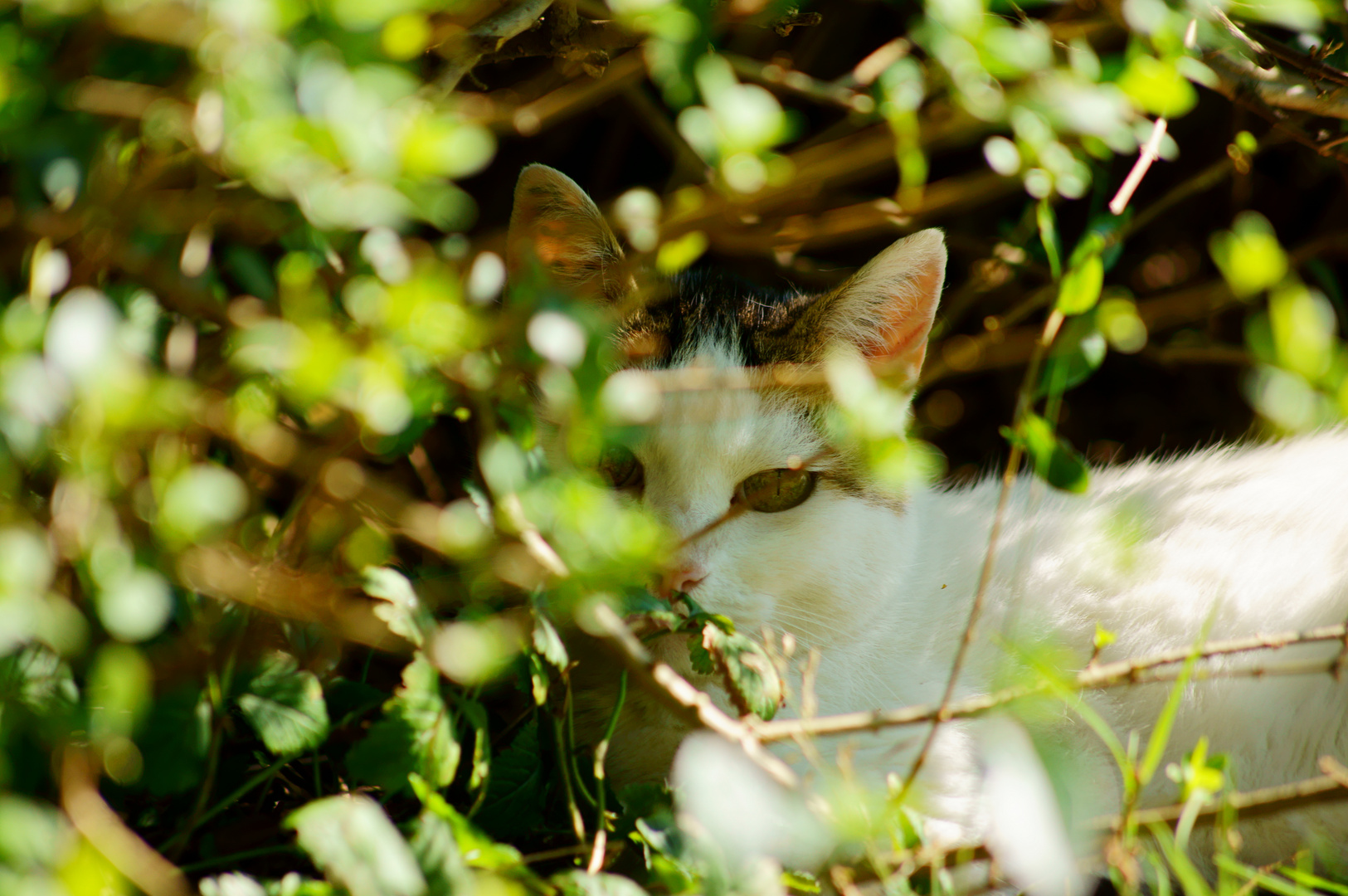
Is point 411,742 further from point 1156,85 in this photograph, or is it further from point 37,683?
point 1156,85

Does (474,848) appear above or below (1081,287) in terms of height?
below

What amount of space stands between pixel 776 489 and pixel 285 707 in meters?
0.77

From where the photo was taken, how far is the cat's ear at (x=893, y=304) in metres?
1.45

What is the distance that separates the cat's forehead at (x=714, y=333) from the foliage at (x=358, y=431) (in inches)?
7.9

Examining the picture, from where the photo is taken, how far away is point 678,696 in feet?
3.20

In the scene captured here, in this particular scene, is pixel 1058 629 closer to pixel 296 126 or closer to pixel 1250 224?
pixel 1250 224

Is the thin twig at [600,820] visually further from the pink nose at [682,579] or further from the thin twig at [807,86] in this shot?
the thin twig at [807,86]

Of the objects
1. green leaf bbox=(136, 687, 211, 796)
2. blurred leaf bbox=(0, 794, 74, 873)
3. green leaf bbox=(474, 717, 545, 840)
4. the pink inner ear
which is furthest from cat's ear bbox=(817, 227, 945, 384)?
blurred leaf bbox=(0, 794, 74, 873)

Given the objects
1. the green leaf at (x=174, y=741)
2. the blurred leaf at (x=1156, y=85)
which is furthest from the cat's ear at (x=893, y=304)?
the green leaf at (x=174, y=741)

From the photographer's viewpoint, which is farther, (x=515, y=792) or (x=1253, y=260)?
(x=515, y=792)

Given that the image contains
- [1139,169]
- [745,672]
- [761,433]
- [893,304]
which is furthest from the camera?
[893,304]

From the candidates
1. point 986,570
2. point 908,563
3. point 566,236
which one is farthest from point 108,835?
point 908,563

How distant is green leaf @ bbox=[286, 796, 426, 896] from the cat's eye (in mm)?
662

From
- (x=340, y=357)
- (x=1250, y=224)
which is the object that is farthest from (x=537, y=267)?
(x=1250, y=224)
